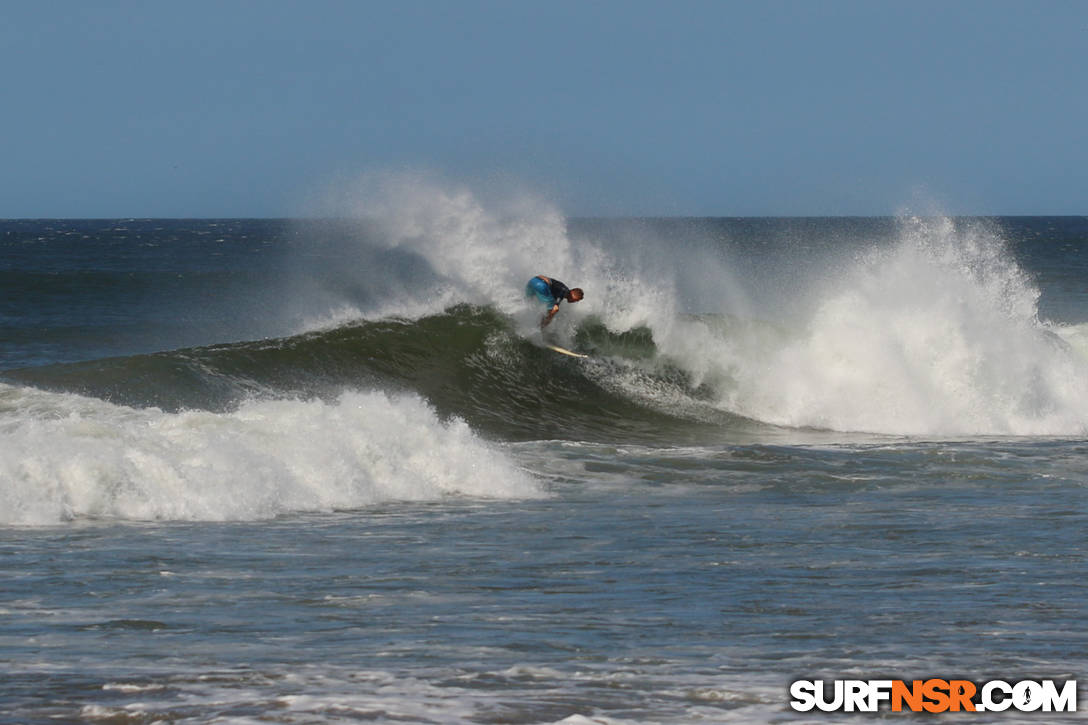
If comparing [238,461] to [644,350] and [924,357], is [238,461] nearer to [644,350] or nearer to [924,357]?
[644,350]

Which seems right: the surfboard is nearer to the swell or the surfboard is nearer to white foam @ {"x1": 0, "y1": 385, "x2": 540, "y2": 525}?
the swell

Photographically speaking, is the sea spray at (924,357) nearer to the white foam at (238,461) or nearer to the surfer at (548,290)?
the surfer at (548,290)

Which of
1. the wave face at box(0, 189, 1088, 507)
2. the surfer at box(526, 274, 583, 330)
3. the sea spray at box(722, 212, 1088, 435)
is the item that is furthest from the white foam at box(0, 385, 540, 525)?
the sea spray at box(722, 212, 1088, 435)

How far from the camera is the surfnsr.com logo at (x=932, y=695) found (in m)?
5.60

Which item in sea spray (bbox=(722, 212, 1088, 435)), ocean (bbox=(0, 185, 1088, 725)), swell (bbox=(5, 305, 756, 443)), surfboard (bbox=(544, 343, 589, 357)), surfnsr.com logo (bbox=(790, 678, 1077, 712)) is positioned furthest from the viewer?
surfboard (bbox=(544, 343, 589, 357))

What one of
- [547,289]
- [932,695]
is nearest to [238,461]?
[932,695]

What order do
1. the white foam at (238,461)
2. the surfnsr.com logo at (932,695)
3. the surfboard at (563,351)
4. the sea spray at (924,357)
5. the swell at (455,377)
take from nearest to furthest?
the surfnsr.com logo at (932,695), the white foam at (238,461), the swell at (455,377), the sea spray at (924,357), the surfboard at (563,351)

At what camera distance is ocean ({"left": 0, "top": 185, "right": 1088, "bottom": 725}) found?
6145 mm

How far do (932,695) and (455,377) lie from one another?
14.0 meters

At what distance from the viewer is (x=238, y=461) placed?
1133cm

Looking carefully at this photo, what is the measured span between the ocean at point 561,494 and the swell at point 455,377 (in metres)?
0.07

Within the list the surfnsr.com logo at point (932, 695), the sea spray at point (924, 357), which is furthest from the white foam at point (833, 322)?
the surfnsr.com logo at point (932, 695)

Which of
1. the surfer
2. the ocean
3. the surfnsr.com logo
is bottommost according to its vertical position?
the surfnsr.com logo

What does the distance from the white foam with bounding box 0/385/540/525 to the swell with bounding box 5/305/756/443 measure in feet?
9.02
